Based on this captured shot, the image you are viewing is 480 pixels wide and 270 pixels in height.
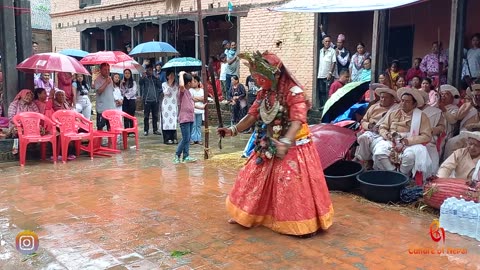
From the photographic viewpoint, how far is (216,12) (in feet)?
46.8

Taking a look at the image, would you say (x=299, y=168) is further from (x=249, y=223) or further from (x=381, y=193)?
(x=381, y=193)

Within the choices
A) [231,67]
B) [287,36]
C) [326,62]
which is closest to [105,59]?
[231,67]

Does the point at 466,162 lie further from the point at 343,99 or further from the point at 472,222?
the point at 343,99

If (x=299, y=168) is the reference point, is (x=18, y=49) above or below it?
above

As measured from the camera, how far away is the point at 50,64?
7.91 meters

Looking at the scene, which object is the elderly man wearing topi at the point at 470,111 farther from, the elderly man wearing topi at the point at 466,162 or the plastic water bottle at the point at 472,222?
the plastic water bottle at the point at 472,222

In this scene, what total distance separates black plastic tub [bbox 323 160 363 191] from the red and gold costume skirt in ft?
5.37

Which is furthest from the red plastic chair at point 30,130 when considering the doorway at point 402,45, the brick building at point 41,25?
the brick building at point 41,25

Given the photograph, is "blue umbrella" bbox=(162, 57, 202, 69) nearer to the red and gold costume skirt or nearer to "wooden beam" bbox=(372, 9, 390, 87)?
"wooden beam" bbox=(372, 9, 390, 87)

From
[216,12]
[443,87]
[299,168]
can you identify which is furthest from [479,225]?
[216,12]

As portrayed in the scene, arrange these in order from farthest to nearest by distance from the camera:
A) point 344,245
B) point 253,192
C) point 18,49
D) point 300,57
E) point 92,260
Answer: point 300,57, point 18,49, point 253,192, point 344,245, point 92,260

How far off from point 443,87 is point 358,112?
4.45 ft

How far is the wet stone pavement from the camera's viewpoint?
151 inches

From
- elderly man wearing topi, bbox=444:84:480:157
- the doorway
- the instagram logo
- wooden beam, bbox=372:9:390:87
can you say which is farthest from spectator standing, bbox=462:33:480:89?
the instagram logo
